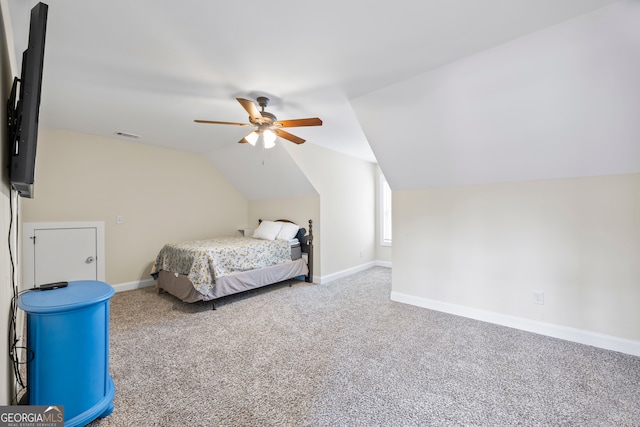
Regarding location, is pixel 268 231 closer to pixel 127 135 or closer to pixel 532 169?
pixel 127 135

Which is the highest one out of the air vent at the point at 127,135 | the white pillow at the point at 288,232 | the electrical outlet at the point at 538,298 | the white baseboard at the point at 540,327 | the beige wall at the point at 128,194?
the air vent at the point at 127,135

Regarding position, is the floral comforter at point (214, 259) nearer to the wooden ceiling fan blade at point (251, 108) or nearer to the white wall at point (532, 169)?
the wooden ceiling fan blade at point (251, 108)

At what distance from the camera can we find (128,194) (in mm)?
4230

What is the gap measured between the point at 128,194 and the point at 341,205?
3477 millimetres

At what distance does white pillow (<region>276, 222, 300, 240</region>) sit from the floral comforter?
0.61ft

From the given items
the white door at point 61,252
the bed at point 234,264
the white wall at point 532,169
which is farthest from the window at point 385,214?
the white door at point 61,252

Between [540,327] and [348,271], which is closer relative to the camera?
[540,327]

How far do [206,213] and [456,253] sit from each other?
4.28 m

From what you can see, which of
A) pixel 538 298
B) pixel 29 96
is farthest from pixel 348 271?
pixel 29 96

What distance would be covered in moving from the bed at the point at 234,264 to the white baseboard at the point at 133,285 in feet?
0.94

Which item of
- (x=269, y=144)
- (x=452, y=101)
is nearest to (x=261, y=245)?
(x=269, y=144)

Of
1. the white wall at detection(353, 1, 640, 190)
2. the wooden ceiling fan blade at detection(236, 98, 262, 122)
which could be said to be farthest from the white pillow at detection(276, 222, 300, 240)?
the wooden ceiling fan blade at detection(236, 98, 262, 122)

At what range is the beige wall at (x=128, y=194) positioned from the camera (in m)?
3.63

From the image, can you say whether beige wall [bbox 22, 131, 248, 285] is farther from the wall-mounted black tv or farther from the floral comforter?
the wall-mounted black tv
